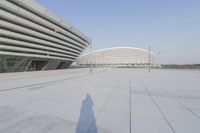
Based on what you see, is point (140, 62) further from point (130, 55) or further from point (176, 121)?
point (176, 121)

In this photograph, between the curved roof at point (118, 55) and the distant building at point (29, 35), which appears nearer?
the distant building at point (29, 35)

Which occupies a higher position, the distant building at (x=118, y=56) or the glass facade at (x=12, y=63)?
the distant building at (x=118, y=56)

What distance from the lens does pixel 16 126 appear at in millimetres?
3613

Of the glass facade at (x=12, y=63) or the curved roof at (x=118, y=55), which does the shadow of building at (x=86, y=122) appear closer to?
the glass facade at (x=12, y=63)

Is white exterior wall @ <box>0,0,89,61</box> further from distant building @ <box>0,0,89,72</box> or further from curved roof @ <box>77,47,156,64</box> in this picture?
curved roof @ <box>77,47,156,64</box>

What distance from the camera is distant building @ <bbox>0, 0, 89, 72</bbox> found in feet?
82.4

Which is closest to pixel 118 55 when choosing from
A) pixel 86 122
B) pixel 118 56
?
pixel 118 56

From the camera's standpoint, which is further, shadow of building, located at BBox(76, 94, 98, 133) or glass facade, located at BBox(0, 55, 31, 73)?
glass facade, located at BBox(0, 55, 31, 73)

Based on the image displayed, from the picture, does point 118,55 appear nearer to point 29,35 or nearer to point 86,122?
point 29,35

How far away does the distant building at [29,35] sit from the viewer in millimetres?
25109

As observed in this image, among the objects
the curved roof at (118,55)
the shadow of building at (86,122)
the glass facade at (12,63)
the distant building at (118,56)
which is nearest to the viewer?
the shadow of building at (86,122)

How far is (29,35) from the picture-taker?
30781 mm

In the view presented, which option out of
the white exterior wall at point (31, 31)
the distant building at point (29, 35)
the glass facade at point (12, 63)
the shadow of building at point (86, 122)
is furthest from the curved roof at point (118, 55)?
the shadow of building at point (86, 122)

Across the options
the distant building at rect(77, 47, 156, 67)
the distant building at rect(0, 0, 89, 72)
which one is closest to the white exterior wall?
the distant building at rect(0, 0, 89, 72)
